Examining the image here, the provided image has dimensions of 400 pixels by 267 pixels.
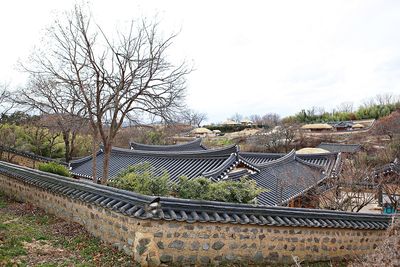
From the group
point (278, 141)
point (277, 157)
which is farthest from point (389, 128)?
point (277, 157)

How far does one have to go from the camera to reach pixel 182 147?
27016 millimetres

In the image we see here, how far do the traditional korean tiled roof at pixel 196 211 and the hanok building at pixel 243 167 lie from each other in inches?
194

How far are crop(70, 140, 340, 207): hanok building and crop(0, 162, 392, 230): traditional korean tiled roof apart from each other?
16.1 ft

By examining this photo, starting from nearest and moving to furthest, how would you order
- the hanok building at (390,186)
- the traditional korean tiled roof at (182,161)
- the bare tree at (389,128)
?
the traditional korean tiled roof at (182,161) < the hanok building at (390,186) < the bare tree at (389,128)

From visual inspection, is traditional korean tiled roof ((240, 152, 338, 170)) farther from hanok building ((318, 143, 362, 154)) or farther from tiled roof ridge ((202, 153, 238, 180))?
hanok building ((318, 143, 362, 154))

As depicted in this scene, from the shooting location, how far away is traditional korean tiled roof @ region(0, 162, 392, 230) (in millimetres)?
6004

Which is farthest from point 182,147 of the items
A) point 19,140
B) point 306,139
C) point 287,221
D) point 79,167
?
point 306,139

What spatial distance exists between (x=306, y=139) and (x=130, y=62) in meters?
37.1

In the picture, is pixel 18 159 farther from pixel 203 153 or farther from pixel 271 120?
pixel 271 120

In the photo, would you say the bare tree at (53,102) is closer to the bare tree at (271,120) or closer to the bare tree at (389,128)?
the bare tree at (389,128)

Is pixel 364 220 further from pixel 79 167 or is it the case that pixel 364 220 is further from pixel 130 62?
pixel 79 167

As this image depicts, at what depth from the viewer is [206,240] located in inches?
250

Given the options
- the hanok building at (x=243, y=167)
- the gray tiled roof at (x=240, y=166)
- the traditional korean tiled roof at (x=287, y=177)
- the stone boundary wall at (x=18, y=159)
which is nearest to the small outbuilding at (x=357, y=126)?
the hanok building at (x=243, y=167)

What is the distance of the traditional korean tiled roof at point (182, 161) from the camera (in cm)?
1473
